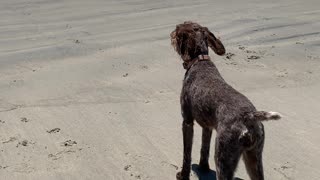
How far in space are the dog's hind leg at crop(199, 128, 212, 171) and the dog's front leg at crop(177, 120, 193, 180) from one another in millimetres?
235

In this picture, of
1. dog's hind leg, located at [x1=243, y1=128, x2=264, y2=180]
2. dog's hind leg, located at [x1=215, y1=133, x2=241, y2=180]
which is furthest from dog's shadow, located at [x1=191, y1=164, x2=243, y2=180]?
dog's hind leg, located at [x1=215, y1=133, x2=241, y2=180]

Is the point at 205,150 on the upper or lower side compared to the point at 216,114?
lower

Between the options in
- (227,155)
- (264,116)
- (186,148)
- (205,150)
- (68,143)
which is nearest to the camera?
(264,116)

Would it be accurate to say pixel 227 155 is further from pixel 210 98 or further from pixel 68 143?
pixel 68 143

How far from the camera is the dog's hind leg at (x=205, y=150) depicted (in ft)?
16.8

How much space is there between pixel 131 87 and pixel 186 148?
9.88 feet

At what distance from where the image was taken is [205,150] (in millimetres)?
5234

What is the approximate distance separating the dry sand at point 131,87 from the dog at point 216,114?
980mm

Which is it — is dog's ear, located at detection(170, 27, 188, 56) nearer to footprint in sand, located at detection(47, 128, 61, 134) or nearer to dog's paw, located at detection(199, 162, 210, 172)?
dog's paw, located at detection(199, 162, 210, 172)

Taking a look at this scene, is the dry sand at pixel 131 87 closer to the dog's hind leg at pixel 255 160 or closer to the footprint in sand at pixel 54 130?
the footprint in sand at pixel 54 130

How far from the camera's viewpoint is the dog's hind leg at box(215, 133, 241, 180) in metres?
3.91

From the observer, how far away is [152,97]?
7461mm

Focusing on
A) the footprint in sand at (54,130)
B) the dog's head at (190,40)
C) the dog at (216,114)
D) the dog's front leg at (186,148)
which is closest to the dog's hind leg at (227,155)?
the dog at (216,114)

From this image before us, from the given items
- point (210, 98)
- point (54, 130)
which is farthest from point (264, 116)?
point (54, 130)
